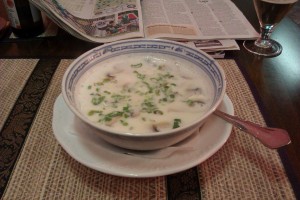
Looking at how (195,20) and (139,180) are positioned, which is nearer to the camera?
(139,180)

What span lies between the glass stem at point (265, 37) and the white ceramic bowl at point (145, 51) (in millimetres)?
439

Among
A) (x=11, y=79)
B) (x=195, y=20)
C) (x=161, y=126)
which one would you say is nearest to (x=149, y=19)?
(x=195, y=20)

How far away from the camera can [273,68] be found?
37.0 inches

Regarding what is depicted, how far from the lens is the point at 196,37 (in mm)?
1043

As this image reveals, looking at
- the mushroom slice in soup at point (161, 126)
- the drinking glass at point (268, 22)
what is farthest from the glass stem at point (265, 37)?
the mushroom slice in soup at point (161, 126)

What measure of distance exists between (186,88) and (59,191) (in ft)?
1.06

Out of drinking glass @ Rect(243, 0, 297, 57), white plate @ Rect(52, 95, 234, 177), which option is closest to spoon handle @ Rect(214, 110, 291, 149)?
white plate @ Rect(52, 95, 234, 177)

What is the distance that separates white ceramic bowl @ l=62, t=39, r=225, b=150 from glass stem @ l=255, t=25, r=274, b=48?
0.44m

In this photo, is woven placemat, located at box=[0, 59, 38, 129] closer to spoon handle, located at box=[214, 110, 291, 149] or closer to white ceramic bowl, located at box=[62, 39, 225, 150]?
white ceramic bowl, located at box=[62, 39, 225, 150]

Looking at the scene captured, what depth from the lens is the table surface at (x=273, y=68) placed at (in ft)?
2.23

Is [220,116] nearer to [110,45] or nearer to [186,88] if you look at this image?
[186,88]

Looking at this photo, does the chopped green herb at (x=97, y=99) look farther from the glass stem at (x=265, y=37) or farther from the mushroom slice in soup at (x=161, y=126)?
the glass stem at (x=265, y=37)

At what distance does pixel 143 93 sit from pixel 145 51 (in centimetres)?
14

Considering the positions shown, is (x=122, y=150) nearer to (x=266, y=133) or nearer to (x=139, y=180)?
(x=139, y=180)
